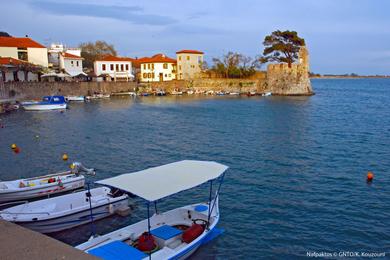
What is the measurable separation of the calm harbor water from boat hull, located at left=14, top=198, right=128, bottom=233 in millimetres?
370

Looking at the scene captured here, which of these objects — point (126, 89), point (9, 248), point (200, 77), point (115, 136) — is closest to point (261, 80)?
point (200, 77)

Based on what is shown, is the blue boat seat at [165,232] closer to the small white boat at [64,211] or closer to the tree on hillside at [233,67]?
the small white boat at [64,211]

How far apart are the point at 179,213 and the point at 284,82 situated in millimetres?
72013

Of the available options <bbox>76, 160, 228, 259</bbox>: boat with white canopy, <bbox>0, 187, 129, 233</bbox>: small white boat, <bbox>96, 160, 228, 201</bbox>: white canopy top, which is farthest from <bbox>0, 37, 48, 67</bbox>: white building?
<bbox>76, 160, 228, 259</bbox>: boat with white canopy

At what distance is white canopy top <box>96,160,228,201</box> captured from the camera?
10510 millimetres

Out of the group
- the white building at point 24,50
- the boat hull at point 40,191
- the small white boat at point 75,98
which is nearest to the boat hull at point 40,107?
the small white boat at point 75,98

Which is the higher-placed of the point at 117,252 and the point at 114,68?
the point at 114,68

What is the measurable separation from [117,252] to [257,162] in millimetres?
14985

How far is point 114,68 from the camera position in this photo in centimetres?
8506

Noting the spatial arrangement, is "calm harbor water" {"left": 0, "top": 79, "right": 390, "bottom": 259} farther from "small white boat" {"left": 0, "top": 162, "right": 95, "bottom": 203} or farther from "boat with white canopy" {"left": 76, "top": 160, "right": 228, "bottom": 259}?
"small white boat" {"left": 0, "top": 162, "right": 95, "bottom": 203}

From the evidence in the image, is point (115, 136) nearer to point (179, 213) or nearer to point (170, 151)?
point (170, 151)

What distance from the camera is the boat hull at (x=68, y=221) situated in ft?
44.1

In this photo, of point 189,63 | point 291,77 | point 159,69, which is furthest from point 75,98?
point 291,77

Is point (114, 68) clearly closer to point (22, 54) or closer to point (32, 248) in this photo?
point (22, 54)
